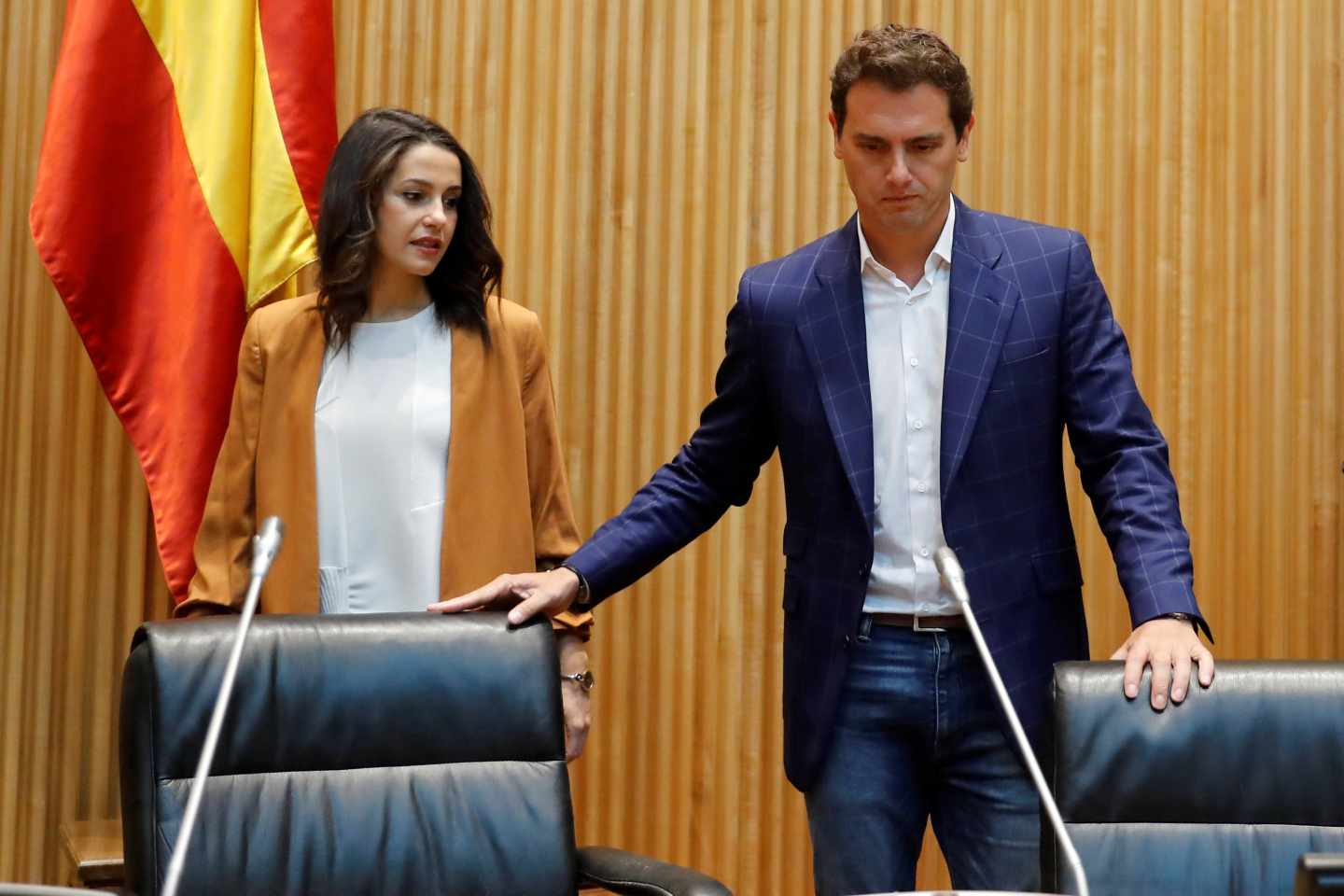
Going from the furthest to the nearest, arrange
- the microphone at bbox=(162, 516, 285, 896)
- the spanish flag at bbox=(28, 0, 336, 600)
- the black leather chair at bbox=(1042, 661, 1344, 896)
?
the spanish flag at bbox=(28, 0, 336, 600) → the black leather chair at bbox=(1042, 661, 1344, 896) → the microphone at bbox=(162, 516, 285, 896)

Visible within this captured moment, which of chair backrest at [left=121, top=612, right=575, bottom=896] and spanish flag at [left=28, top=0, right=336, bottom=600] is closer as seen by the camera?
chair backrest at [left=121, top=612, right=575, bottom=896]

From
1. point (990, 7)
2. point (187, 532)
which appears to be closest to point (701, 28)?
point (990, 7)

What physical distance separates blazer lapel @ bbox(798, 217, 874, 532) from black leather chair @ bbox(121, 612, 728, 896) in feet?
1.45

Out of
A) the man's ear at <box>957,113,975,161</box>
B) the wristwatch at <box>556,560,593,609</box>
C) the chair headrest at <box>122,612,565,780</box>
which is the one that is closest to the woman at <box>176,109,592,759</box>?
the wristwatch at <box>556,560,593,609</box>

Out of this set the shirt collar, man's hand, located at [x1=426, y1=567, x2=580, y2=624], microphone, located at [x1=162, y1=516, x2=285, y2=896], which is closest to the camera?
microphone, located at [x1=162, y1=516, x2=285, y2=896]

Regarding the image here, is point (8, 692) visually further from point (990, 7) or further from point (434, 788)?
point (990, 7)

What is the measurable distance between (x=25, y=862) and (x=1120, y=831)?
7.60ft

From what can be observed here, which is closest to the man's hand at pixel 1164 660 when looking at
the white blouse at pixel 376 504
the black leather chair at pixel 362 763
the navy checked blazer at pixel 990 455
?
the navy checked blazer at pixel 990 455

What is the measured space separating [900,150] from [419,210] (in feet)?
2.57

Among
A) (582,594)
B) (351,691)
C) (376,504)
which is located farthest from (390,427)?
(351,691)

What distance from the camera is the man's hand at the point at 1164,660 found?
1650 mm

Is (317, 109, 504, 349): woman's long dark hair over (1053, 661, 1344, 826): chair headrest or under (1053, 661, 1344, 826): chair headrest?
over

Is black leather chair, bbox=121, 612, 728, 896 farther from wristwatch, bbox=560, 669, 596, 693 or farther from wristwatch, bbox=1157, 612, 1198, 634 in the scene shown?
wristwatch, bbox=1157, 612, 1198, 634

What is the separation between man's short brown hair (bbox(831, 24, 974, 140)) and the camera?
1.94 metres
